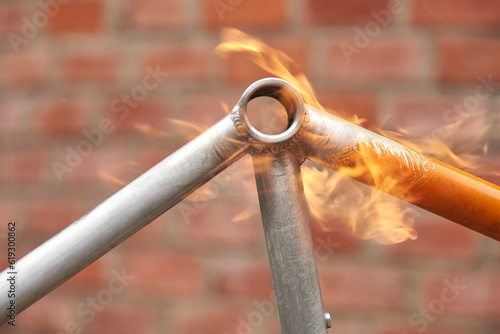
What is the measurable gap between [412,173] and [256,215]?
14.4 inches

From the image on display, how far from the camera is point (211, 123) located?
0.58 m

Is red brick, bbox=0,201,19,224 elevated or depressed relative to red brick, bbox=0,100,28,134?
depressed

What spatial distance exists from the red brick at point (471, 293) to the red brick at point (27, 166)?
1.74 ft

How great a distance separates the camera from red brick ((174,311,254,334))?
607 millimetres

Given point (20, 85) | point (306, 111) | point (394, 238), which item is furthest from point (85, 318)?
point (306, 111)

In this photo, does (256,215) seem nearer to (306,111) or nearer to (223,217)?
(223,217)

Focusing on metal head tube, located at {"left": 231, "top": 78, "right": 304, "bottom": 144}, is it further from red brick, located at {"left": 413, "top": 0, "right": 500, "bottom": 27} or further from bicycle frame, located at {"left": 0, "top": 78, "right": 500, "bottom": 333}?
red brick, located at {"left": 413, "top": 0, "right": 500, "bottom": 27}

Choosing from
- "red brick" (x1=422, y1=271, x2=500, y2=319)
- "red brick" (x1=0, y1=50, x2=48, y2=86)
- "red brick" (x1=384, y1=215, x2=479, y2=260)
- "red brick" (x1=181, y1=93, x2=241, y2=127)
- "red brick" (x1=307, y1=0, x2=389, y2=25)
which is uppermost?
"red brick" (x1=0, y1=50, x2=48, y2=86)

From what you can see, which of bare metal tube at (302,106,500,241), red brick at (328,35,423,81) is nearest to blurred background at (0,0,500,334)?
red brick at (328,35,423,81)

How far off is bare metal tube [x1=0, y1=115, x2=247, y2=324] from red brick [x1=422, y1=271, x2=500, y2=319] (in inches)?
17.4

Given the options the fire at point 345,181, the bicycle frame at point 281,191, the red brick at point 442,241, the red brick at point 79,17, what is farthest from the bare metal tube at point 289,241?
the red brick at point 79,17

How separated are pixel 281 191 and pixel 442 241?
40cm

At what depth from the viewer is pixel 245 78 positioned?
57 centimetres

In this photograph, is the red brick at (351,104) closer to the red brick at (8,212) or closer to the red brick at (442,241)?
the red brick at (442,241)
